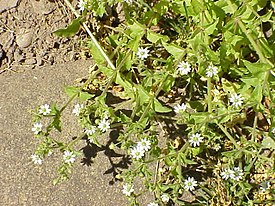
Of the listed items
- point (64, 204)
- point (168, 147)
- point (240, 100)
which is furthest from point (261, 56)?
point (64, 204)

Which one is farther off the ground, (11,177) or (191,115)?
(191,115)

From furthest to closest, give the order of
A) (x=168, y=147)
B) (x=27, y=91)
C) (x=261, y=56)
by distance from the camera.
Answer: (x=27, y=91) < (x=168, y=147) < (x=261, y=56)

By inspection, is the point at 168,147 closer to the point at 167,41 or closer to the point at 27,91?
the point at 167,41

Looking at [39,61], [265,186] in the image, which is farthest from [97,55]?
[265,186]

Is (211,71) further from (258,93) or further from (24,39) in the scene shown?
(24,39)

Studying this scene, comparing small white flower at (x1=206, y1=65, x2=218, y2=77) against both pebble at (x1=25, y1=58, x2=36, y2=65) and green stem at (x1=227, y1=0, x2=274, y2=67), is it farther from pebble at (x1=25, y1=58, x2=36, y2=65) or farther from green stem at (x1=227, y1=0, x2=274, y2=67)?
pebble at (x1=25, y1=58, x2=36, y2=65)

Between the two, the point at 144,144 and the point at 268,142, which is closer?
the point at 144,144
